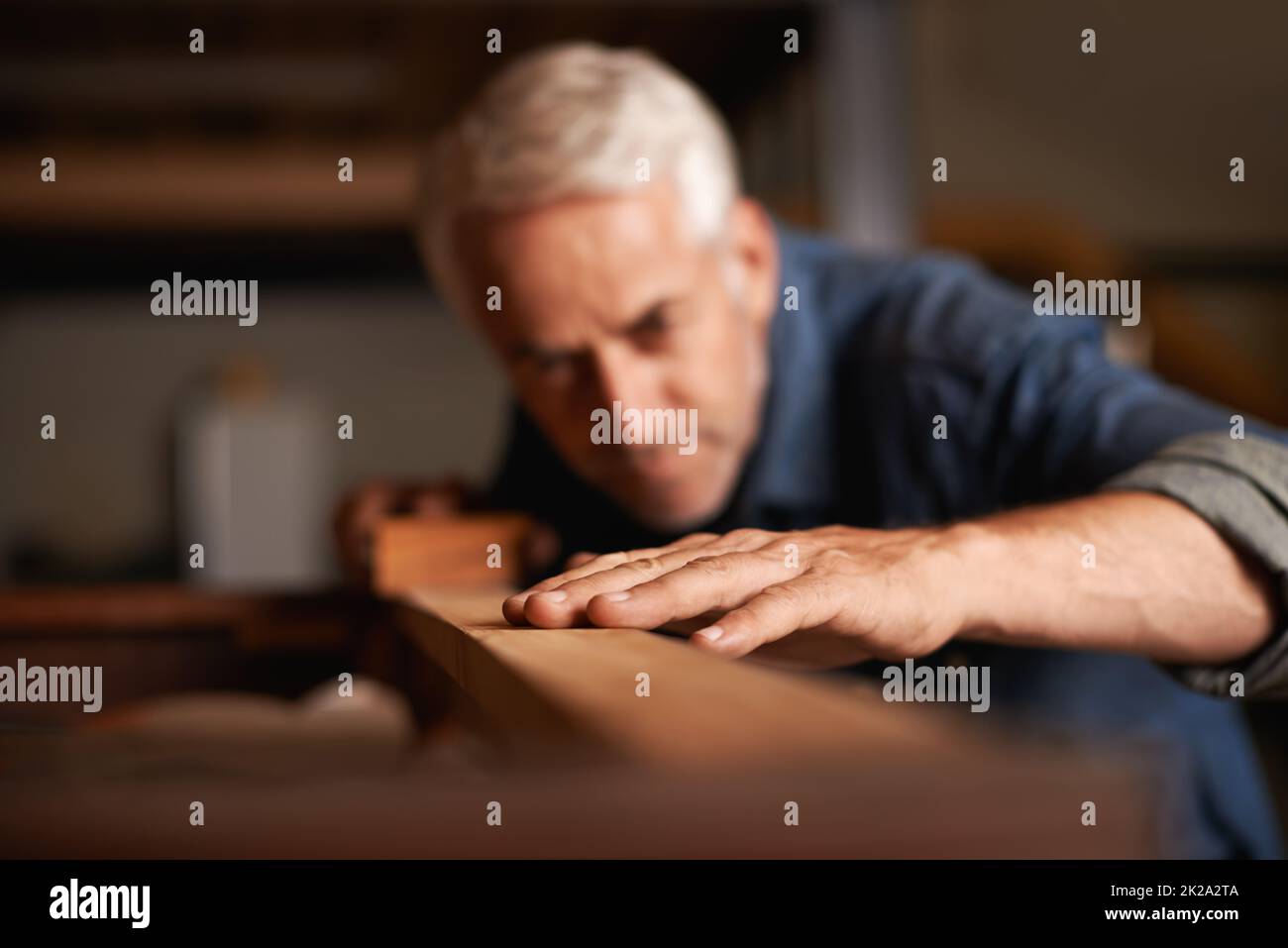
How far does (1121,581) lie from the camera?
1.43 feet

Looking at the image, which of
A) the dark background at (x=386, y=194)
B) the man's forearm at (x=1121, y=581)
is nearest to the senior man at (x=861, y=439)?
the man's forearm at (x=1121, y=581)

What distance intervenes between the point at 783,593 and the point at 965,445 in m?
0.42

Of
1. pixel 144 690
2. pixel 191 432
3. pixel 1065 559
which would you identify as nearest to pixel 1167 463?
pixel 1065 559

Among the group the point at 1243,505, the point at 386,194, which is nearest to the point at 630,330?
the point at 1243,505

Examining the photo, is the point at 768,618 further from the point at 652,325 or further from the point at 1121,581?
the point at 652,325

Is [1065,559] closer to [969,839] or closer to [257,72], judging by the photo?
[969,839]

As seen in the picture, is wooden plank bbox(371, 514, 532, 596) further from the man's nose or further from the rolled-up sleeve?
the rolled-up sleeve

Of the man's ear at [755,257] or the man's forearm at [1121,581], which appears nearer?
the man's forearm at [1121,581]

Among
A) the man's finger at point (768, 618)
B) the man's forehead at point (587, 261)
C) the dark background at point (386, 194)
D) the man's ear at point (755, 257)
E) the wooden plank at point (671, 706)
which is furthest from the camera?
the dark background at point (386, 194)

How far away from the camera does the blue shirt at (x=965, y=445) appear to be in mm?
664

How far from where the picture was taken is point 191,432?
3.08 meters

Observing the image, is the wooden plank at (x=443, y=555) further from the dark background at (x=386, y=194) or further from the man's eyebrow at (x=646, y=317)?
the dark background at (x=386, y=194)

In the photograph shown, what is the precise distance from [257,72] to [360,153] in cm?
44

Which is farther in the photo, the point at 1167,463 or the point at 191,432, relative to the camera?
the point at 191,432
